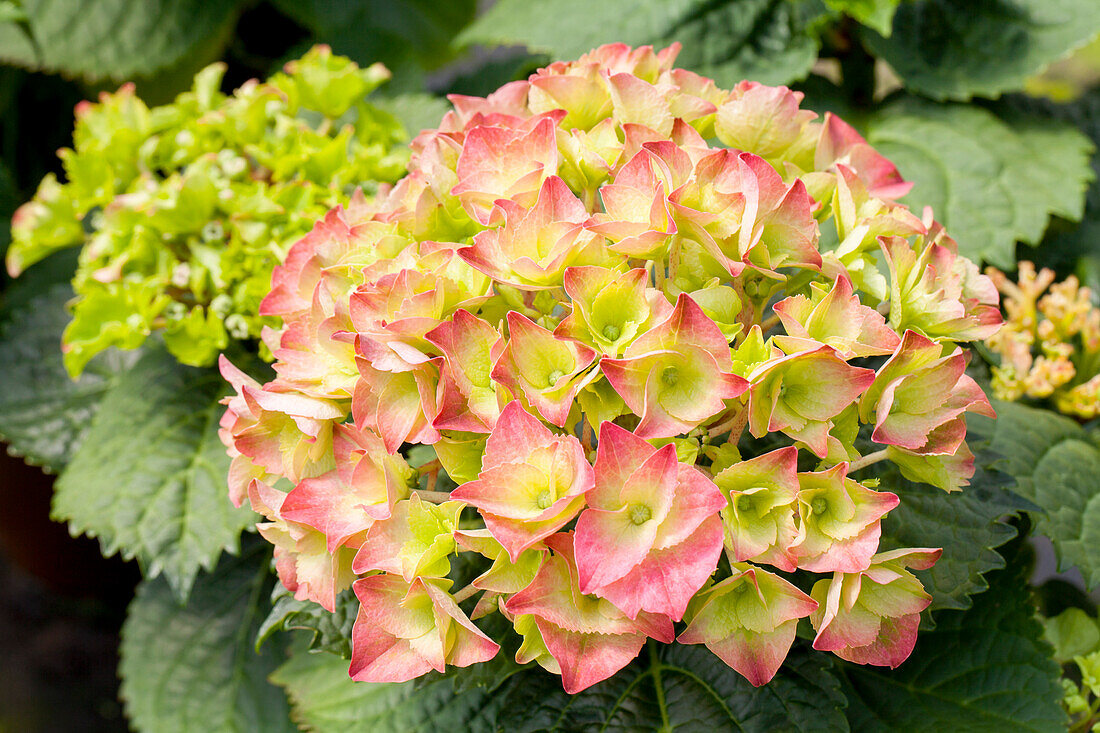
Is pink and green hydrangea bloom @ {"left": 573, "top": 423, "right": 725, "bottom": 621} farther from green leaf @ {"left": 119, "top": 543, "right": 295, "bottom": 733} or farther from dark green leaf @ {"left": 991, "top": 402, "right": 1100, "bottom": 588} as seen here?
green leaf @ {"left": 119, "top": 543, "right": 295, "bottom": 733}

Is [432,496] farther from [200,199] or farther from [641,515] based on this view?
[200,199]

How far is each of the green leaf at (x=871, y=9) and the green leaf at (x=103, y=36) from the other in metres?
0.88

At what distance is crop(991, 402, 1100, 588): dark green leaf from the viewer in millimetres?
665

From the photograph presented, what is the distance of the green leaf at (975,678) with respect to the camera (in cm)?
62

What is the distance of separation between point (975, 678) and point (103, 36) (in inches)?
50.5

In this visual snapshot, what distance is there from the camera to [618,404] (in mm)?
455

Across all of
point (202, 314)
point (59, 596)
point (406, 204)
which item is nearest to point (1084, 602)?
point (406, 204)

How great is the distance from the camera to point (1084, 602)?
0.82 meters

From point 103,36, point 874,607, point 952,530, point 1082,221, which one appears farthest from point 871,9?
point 103,36

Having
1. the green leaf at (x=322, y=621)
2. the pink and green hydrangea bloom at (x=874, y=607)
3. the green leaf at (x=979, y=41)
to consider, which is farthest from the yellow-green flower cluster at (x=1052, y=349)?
the green leaf at (x=322, y=621)

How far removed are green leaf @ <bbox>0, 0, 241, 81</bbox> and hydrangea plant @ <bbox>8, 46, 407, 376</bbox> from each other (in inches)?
12.1

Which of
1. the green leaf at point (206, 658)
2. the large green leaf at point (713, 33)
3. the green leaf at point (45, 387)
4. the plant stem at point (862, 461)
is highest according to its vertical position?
the large green leaf at point (713, 33)

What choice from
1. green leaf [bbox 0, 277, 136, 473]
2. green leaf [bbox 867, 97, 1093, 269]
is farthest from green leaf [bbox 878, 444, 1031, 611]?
green leaf [bbox 0, 277, 136, 473]

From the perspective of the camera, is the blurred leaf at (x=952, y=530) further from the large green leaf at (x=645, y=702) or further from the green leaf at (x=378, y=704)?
the green leaf at (x=378, y=704)
